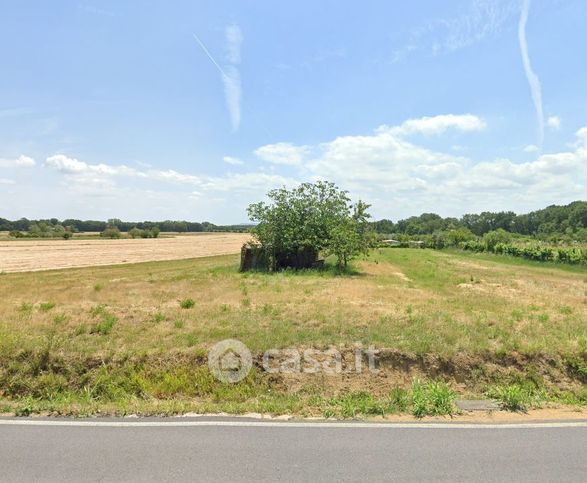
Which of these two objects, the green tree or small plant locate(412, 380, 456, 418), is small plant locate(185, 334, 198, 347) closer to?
small plant locate(412, 380, 456, 418)

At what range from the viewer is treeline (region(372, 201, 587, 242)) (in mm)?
87706

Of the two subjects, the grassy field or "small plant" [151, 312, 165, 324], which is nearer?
the grassy field

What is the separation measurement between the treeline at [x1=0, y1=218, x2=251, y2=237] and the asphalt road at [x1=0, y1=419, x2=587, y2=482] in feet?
241

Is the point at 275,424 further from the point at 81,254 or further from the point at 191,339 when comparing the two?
the point at 81,254

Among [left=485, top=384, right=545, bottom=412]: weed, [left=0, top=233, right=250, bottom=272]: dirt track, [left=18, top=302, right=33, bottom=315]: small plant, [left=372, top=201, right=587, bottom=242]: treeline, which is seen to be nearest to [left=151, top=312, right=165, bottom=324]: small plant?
[left=18, top=302, right=33, bottom=315]: small plant

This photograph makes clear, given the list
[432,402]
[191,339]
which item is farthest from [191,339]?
[432,402]

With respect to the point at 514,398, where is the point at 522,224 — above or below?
above

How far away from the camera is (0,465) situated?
3.26 m

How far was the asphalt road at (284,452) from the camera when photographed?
10.4 ft

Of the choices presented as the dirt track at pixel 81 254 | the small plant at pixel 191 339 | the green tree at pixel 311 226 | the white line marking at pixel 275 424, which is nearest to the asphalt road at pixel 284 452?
the white line marking at pixel 275 424

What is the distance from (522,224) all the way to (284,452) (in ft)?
461

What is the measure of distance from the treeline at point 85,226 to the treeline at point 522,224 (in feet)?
233

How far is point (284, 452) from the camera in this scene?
3.50 meters

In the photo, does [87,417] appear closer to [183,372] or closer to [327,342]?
[183,372]
